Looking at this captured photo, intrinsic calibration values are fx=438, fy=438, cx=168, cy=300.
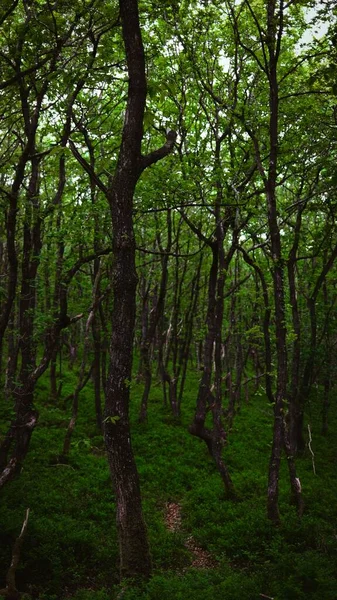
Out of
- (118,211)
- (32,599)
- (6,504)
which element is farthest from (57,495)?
(118,211)

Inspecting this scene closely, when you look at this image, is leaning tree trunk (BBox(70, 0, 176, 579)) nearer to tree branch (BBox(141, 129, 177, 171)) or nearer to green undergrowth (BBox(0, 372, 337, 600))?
tree branch (BBox(141, 129, 177, 171))

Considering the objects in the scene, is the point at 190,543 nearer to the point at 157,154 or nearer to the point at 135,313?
the point at 135,313

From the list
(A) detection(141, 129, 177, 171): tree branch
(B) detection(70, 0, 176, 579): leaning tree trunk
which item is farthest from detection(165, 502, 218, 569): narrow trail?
(A) detection(141, 129, 177, 171): tree branch

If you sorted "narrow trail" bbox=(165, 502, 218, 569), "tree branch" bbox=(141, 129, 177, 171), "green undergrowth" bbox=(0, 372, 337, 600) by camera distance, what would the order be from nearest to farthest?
"tree branch" bbox=(141, 129, 177, 171) → "green undergrowth" bbox=(0, 372, 337, 600) → "narrow trail" bbox=(165, 502, 218, 569)

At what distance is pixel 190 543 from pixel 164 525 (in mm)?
827

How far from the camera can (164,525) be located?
11500 millimetres

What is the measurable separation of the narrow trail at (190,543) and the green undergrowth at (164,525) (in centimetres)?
17

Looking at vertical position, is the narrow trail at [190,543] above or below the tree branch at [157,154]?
below

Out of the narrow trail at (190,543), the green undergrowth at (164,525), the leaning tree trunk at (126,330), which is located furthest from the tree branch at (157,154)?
the narrow trail at (190,543)

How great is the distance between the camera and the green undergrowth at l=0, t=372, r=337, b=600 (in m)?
7.43

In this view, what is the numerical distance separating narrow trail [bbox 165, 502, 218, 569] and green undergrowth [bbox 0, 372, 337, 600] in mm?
173

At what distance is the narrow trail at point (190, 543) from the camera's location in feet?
33.1

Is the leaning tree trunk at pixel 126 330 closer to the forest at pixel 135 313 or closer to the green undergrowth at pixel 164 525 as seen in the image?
the forest at pixel 135 313

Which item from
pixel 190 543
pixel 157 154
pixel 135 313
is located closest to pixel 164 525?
pixel 190 543
